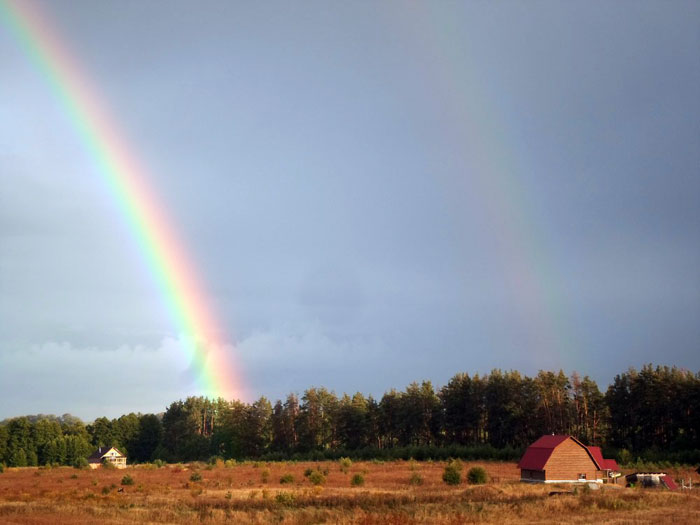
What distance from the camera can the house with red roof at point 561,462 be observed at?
165 feet

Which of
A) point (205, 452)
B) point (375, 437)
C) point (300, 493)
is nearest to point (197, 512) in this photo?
point (300, 493)

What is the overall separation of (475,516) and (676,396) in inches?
2154

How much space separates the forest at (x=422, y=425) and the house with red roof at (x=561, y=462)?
776 inches

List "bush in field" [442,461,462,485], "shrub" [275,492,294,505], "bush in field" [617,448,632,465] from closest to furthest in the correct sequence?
1. "shrub" [275,492,294,505]
2. "bush in field" [442,461,462,485]
3. "bush in field" [617,448,632,465]

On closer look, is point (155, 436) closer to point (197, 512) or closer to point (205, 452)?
point (205, 452)

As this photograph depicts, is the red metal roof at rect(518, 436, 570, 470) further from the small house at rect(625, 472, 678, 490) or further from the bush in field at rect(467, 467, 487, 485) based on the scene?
the small house at rect(625, 472, 678, 490)

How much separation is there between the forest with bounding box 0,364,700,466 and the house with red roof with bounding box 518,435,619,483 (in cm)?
1971

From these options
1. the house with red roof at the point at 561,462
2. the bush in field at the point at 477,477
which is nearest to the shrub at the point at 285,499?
the bush in field at the point at 477,477

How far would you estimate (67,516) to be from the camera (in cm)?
3000

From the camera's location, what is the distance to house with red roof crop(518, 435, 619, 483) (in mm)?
50188

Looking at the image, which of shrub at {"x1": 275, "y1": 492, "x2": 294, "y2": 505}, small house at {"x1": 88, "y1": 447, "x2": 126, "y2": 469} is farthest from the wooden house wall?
small house at {"x1": 88, "y1": 447, "x2": 126, "y2": 469}

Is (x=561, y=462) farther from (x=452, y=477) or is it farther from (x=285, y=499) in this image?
(x=285, y=499)

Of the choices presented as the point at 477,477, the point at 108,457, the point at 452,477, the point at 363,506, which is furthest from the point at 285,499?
the point at 108,457

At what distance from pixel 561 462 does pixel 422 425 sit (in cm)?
4619
